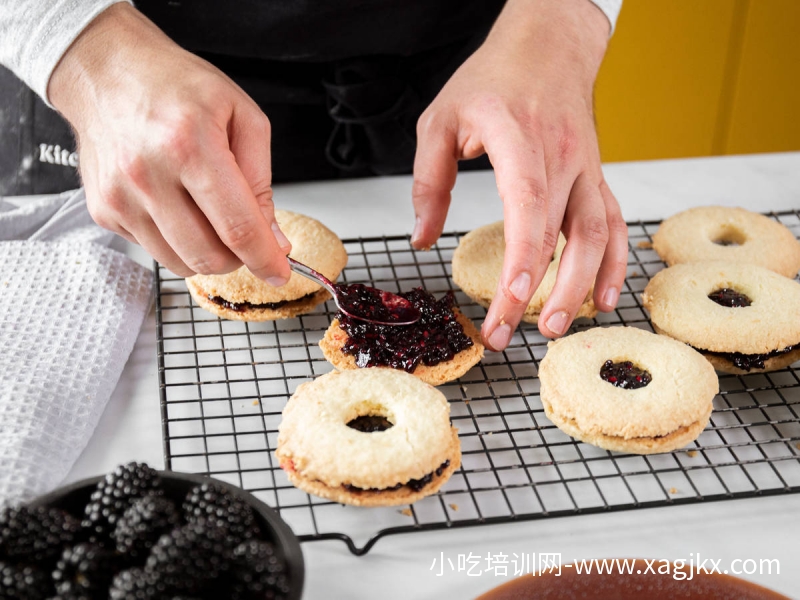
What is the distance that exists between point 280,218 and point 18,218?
73 centimetres

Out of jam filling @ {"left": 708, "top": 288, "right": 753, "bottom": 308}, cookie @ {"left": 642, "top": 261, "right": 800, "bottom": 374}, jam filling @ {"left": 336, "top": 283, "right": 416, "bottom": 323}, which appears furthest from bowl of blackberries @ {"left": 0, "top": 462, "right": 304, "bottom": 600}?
jam filling @ {"left": 708, "top": 288, "right": 753, "bottom": 308}

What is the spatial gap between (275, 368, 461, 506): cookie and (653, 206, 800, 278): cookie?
3.21 ft

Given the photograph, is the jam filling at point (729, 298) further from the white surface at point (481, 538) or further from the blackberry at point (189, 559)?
the blackberry at point (189, 559)

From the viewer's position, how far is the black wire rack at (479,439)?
1.63m

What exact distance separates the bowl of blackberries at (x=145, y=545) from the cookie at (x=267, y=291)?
2.54 feet

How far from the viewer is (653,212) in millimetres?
2668

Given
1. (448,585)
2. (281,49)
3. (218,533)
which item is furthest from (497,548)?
(281,49)

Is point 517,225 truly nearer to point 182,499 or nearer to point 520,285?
point 520,285

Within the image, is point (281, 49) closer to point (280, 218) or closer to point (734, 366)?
point (280, 218)

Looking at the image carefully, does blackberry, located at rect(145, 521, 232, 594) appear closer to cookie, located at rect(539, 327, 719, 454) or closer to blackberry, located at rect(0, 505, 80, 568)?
blackberry, located at rect(0, 505, 80, 568)

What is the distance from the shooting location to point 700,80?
4.37 m

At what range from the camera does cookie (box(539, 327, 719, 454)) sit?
173cm

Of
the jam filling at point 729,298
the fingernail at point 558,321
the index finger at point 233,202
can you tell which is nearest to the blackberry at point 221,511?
the index finger at point 233,202

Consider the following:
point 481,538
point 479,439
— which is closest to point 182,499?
point 481,538
